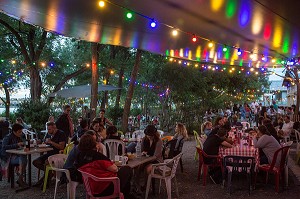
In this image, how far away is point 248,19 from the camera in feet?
22.7

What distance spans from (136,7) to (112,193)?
3.63m

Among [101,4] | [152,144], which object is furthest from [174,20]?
[152,144]

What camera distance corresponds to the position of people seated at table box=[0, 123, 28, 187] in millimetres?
6783

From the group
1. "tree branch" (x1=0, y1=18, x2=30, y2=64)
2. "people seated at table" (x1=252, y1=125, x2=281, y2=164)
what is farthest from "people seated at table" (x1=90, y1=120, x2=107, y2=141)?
"tree branch" (x1=0, y1=18, x2=30, y2=64)

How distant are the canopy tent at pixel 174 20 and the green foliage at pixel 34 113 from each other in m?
4.44

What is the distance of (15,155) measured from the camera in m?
6.89

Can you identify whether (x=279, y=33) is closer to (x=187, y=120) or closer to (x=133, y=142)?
(x=133, y=142)

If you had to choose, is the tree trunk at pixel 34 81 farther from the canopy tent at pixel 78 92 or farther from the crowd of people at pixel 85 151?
the crowd of people at pixel 85 151

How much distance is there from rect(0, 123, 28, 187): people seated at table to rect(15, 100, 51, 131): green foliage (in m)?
6.47

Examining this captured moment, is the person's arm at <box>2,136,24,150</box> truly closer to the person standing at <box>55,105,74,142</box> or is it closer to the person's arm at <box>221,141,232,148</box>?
the person standing at <box>55,105,74,142</box>

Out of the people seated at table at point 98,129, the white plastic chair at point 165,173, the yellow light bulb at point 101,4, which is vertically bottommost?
the white plastic chair at point 165,173

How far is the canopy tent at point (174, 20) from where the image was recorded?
20.4 ft

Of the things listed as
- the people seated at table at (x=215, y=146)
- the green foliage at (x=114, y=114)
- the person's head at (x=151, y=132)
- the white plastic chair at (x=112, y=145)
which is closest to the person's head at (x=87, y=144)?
the person's head at (x=151, y=132)

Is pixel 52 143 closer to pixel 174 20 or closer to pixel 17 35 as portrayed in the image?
pixel 174 20
